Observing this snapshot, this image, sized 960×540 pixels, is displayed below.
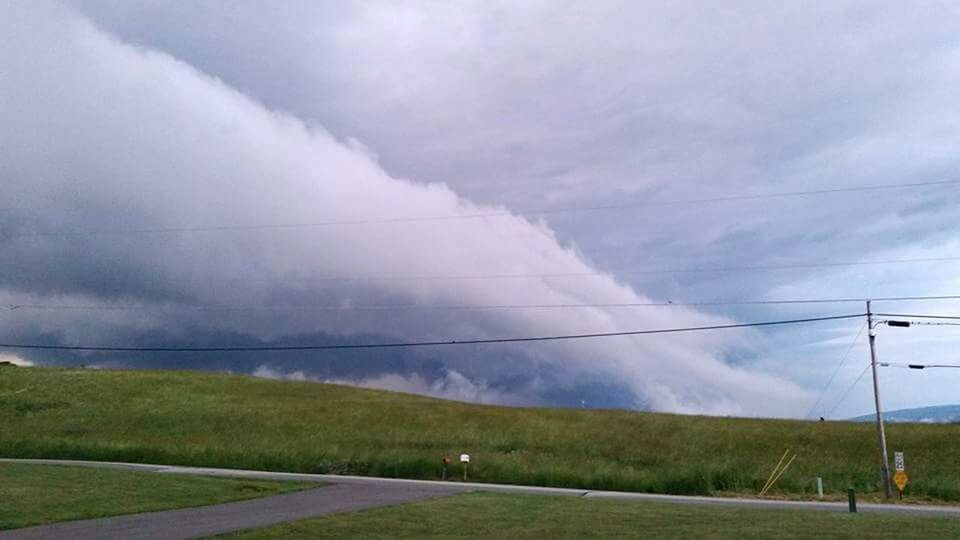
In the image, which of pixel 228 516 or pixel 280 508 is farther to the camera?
pixel 280 508

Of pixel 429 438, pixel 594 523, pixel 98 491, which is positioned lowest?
pixel 594 523

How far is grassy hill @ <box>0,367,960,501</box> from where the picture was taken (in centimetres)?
4750

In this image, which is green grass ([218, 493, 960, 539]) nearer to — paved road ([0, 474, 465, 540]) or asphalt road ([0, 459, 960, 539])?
paved road ([0, 474, 465, 540])

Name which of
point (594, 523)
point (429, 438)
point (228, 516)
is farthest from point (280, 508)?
point (429, 438)

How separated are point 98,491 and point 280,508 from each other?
7255mm

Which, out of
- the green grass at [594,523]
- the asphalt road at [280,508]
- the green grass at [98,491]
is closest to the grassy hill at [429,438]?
the asphalt road at [280,508]

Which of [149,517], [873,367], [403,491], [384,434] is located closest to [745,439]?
[873,367]

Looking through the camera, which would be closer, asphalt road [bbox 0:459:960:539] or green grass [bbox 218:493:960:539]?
green grass [bbox 218:493:960:539]

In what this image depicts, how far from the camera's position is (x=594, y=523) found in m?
25.6

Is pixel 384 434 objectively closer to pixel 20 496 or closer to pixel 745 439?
pixel 745 439

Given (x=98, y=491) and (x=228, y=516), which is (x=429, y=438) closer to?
(x=98, y=491)

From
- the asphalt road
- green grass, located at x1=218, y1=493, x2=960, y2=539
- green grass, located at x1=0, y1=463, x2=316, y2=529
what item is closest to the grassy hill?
the asphalt road

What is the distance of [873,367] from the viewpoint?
46156 mm

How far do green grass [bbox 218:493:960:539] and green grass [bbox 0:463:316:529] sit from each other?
699 centimetres
